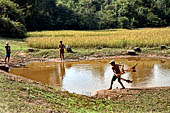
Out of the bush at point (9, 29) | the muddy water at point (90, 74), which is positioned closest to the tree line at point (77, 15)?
the bush at point (9, 29)

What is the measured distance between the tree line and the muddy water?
16.4 m

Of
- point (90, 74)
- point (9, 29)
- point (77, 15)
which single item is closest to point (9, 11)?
point (9, 29)

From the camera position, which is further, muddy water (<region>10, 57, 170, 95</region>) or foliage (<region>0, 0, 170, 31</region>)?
foliage (<region>0, 0, 170, 31</region>)

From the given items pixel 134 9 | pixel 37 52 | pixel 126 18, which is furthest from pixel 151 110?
pixel 134 9

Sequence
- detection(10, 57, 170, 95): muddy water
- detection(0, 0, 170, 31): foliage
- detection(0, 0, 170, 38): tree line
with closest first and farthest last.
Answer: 1. detection(10, 57, 170, 95): muddy water
2. detection(0, 0, 170, 38): tree line
3. detection(0, 0, 170, 31): foliage

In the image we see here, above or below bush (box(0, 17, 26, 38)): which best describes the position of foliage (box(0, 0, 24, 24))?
above

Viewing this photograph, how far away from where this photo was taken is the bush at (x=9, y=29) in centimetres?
3266

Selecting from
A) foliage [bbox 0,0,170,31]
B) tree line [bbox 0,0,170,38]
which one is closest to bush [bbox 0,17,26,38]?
tree line [bbox 0,0,170,38]

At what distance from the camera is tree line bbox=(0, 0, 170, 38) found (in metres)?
36.9

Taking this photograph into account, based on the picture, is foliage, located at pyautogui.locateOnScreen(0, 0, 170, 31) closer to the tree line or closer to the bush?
the tree line

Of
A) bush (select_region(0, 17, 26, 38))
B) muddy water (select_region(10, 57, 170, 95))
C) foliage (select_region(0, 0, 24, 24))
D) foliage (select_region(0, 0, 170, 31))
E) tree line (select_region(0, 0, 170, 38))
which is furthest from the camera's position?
foliage (select_region(0, 0, 170, 31))

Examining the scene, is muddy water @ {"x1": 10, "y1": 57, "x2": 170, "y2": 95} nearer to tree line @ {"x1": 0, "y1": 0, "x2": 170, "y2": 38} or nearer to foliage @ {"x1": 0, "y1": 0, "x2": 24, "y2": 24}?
tree line @ {"x1": 0, "y1": 0, "x2": 170, "y2": 38}

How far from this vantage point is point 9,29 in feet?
110

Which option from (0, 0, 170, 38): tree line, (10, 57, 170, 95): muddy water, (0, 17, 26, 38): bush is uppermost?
(0, 0, 170, 38): tree line
